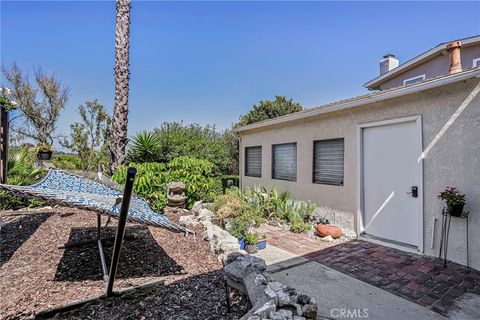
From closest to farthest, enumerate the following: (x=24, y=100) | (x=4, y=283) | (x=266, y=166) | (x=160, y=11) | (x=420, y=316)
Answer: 1. (x=420, y=316)
2. (x=4, y=283)
3. (x=160, y=11)
4. (x=266, y=166)
5. (x=24, y=100)

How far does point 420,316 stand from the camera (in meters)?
3.00

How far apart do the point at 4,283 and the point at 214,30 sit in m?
9.44

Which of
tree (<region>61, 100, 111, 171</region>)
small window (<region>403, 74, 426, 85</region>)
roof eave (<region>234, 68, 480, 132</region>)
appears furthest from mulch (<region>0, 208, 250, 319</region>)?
small window (<region>403, 74, 426, 85</region>)

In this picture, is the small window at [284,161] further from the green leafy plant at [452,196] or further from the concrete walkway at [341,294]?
the green leafy plant at [452,196]

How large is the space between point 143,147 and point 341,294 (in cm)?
785

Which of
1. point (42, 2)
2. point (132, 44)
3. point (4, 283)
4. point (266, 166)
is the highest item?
point (42, 2)

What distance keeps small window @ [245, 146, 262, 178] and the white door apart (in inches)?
172

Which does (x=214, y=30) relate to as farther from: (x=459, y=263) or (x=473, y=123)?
(x=459, y=263)

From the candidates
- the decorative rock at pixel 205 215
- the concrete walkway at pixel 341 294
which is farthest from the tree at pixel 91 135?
the concrete walkway at pixel 341 294

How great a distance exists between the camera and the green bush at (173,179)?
7.42m

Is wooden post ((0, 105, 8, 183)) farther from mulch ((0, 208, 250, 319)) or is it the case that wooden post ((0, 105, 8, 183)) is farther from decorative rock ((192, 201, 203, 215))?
decorative rock ((192, 201, 203, 215))

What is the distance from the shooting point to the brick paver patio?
3.52 meters

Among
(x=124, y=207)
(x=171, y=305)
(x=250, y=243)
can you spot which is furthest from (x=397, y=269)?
(x=124, y=207)

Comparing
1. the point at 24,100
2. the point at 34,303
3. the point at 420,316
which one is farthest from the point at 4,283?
the point at 24,100
